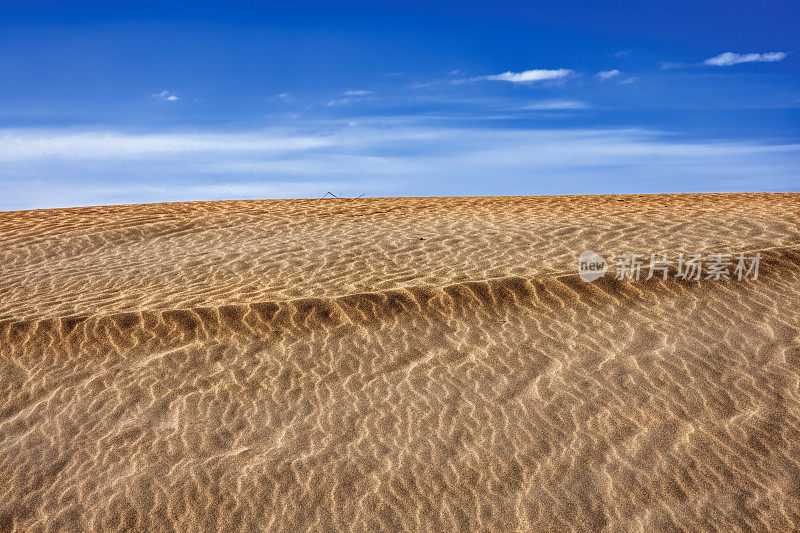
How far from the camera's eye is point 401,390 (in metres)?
7.20

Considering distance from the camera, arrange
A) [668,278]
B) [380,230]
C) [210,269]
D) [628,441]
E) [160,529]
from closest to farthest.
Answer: [160,529]
[628,441]
[668,278]
[210,269]
[380,230]

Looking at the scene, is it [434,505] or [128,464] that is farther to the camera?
[128,464]

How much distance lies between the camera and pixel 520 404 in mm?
6836

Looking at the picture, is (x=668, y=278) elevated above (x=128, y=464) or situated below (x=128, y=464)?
above

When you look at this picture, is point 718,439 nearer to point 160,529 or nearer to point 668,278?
point 668,278

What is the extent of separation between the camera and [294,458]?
6.10 meters

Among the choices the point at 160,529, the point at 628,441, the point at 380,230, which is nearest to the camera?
the point at 160,529

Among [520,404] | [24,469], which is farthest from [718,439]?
[24,469]

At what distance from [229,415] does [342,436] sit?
49.6 inches

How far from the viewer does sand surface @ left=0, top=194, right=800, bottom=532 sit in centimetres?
555

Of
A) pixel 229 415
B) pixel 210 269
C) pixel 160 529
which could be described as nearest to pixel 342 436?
pixel 229 415

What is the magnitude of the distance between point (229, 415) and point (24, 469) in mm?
1858

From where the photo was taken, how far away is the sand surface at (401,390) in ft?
18.2

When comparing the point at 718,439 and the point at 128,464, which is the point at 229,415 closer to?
the point at 128,464
